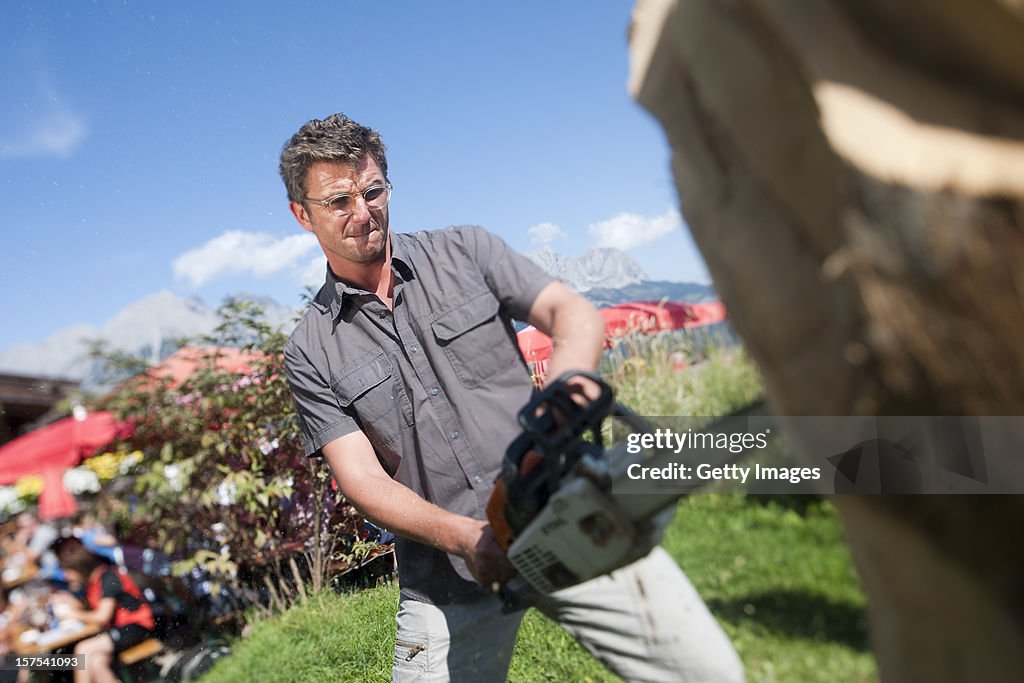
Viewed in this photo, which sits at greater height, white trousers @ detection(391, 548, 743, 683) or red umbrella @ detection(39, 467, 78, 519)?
red umbrella @ detection(39, 467, 78, 519)

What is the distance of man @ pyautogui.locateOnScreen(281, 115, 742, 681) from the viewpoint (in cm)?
224

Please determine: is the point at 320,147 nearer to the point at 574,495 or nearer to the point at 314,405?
the point at 314,405

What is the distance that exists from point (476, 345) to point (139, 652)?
181 inches

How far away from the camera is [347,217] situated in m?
2.49

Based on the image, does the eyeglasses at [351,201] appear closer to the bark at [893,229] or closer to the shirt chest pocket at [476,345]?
the shirt chest pocket at [476,345]

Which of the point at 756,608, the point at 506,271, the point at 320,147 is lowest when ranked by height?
the point at 756,608

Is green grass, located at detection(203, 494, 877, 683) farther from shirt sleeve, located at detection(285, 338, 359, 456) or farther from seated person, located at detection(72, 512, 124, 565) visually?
seated person, located at detection(72, 512, 124, 565)

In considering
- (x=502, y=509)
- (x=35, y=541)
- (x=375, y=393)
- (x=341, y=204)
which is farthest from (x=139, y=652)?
(x=502, y=509)

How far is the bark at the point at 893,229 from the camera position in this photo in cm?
63

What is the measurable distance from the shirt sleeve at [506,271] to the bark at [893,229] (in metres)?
1.48

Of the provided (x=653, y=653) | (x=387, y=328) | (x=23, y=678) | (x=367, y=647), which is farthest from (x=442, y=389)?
(x=23, y=678)

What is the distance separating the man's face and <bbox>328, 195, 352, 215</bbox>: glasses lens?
0.01 metres

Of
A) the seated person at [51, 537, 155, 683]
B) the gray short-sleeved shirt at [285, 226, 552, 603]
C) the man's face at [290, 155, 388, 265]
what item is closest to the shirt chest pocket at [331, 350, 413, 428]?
the gray short-sleeved shirt at [285, 226, 552, 603]

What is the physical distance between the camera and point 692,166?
2.72 feet
